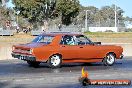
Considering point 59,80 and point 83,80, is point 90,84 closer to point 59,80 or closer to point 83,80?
point 83,80

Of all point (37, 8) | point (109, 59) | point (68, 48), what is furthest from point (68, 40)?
point (37, 8)

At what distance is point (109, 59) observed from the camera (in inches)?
802

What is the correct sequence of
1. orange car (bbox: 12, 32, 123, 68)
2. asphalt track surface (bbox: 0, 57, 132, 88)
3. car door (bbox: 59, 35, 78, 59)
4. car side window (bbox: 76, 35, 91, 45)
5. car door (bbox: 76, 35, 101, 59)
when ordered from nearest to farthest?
asphalt track surface (bbox: 0, 57, 132, 88) → orange car (bbox: 12, 32, 123, 68) → car door (bbox: 59, 35, 78, 59) → car door (bbox: 76, 35, 101, 59) → car side window (bbox: 76, 35, 91, 45)

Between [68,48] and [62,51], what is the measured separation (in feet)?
1.18

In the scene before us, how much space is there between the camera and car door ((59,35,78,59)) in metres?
18.9

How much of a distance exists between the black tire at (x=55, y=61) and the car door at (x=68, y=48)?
0.28 metres

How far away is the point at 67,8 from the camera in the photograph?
69.7m

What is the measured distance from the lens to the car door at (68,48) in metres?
18.9

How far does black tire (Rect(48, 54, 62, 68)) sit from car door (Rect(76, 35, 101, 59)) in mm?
1094

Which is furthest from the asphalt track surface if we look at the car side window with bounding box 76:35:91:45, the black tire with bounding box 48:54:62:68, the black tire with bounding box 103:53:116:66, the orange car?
the black tire with bounding box 103:53:116:66

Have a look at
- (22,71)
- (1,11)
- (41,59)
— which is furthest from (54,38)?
(1,11)

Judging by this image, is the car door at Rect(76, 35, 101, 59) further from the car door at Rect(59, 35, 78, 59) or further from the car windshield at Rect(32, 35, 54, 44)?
the car windshield at Rect(32, 35, 54, 44)

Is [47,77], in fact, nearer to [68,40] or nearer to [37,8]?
[68,40]

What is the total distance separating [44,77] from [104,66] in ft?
18.0
